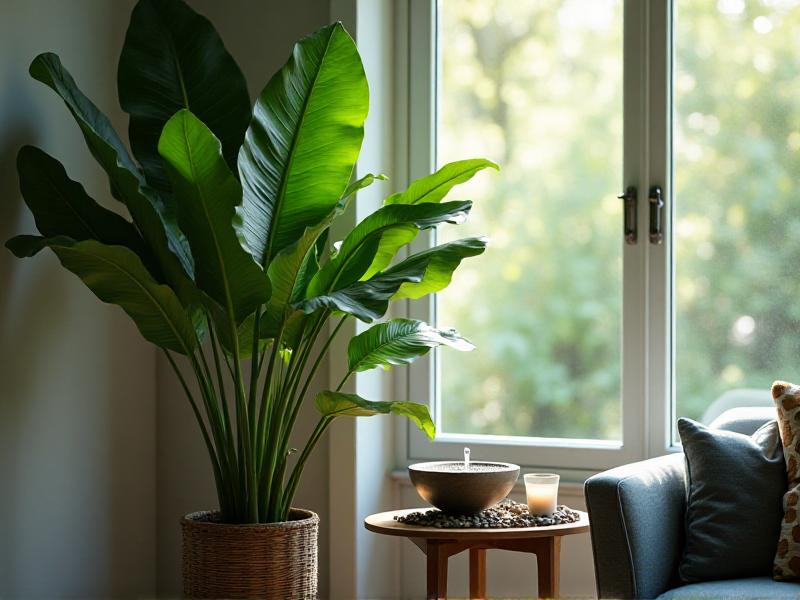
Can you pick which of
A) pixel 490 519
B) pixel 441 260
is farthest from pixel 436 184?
pixel 490 519

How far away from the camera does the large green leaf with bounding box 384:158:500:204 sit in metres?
2.78

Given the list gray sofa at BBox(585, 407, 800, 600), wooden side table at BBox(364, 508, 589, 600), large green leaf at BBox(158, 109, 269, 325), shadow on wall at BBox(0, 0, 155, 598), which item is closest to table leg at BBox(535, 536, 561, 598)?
wooden side table at BBox(364, 508, 589, 600)

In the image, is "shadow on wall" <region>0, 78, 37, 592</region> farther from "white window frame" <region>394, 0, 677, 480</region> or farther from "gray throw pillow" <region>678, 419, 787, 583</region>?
"gray throw pillow" <region>678, 419, 787, 583</region>

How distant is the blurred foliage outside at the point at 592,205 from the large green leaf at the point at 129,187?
1124 millimetres

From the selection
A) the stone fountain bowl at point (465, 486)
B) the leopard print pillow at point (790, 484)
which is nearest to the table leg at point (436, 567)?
the stone fountain bowl at point (465, 486)

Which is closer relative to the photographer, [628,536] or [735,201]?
[628,536]

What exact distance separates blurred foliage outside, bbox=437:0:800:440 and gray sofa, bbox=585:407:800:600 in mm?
784

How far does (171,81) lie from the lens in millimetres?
2783

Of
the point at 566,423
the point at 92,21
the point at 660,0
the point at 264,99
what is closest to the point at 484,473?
the point at 566,423

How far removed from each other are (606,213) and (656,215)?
17cm

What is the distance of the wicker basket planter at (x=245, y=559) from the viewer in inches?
99.7

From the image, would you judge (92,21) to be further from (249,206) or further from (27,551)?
(27,551)

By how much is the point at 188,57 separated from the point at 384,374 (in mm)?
1173

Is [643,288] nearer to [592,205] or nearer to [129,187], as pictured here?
[592,205]
